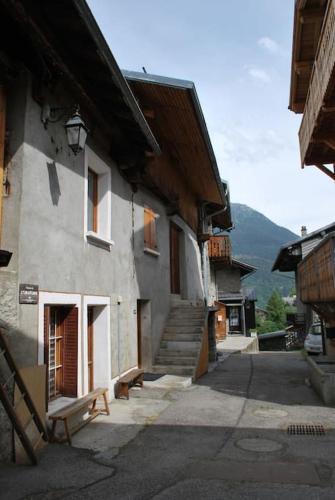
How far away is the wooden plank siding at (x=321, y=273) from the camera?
26.1ft

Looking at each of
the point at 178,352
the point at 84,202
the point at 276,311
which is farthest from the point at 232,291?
the point at 84,202

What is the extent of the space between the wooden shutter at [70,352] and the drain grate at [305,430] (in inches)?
131

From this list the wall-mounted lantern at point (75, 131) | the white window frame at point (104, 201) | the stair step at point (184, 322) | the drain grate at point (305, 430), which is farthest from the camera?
the stair step at point (184, 322)

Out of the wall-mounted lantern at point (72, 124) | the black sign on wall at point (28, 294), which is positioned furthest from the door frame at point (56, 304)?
the wall-mounted lantern at point (72, 124)

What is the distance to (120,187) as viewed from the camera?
9367mm

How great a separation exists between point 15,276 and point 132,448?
8.81 ft

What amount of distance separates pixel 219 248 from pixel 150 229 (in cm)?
1591

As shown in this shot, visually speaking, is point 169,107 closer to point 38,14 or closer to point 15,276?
point 38,14

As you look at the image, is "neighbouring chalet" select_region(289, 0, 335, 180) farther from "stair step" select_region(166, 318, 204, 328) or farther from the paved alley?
the paved alley

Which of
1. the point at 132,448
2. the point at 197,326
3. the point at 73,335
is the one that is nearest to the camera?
the point at 132,448

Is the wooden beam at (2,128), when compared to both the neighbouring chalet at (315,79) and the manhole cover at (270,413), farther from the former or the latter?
the manhole cover at (270,413)

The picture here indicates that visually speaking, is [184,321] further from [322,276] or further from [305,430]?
[305,430]

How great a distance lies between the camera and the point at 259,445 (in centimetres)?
567

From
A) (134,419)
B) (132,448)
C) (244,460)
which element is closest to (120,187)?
(134,419)
